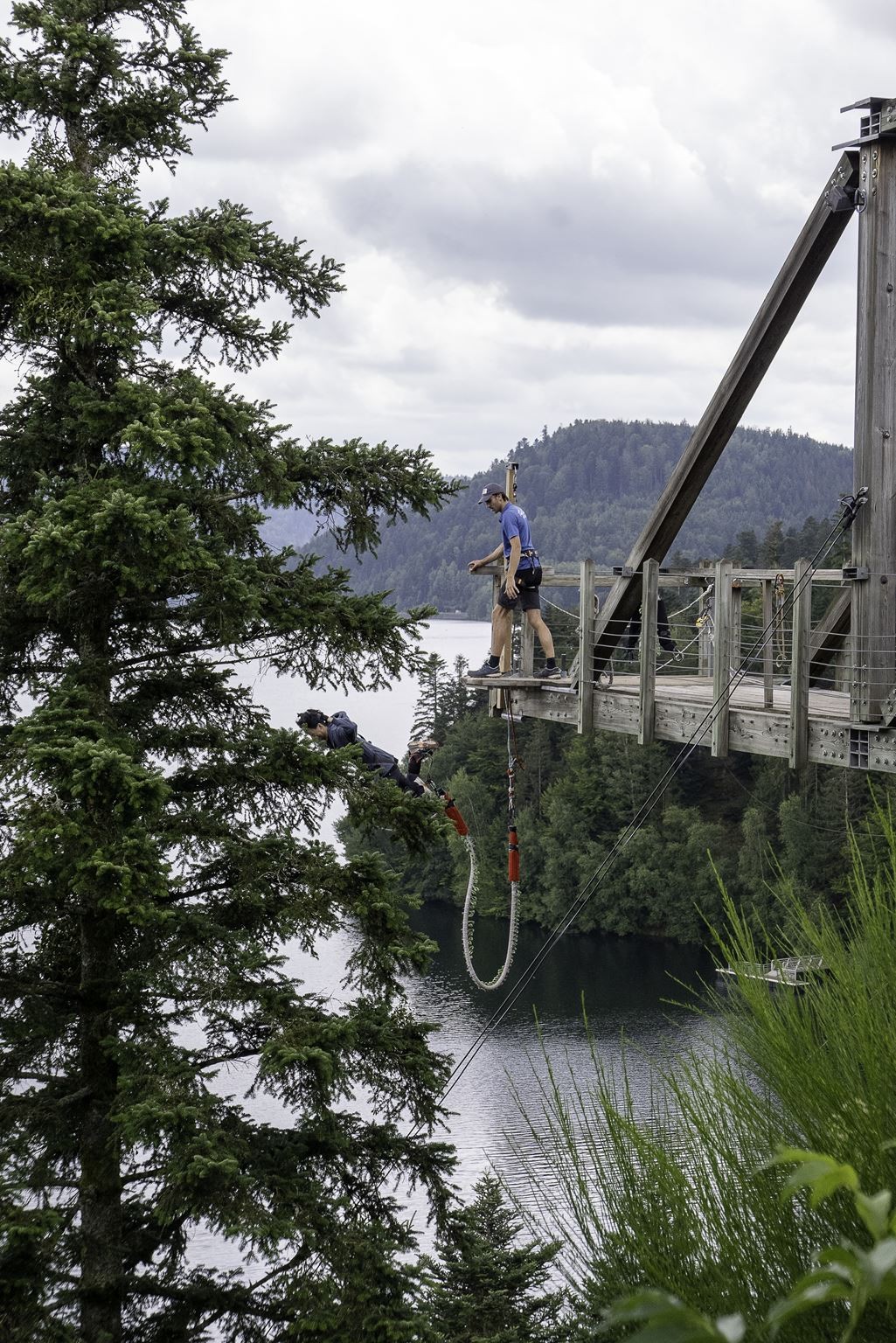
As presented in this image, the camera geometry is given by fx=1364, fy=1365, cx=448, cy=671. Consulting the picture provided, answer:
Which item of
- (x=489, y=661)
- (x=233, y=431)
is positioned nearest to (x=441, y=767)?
(x=489, y=661)

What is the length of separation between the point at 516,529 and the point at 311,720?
241 cm

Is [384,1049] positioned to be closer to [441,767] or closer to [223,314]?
[223,314]

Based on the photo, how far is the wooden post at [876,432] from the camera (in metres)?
7.88

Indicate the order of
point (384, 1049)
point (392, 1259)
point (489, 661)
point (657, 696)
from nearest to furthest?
1. point (392, 1259)
2. point (384, 1049)
3. point (657, 696)
4. point (489, 661)

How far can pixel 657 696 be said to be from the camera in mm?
9617

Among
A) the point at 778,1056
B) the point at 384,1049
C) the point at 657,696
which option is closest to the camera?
the point at 778,1056

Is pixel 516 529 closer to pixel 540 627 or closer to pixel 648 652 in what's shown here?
pixel 540 627

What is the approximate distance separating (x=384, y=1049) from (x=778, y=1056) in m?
4.33

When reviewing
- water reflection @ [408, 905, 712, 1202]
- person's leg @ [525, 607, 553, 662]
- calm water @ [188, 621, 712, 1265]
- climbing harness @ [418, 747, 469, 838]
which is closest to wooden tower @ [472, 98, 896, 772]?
person's leg @ [525, 607, 553, 662]

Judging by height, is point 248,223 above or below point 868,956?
above

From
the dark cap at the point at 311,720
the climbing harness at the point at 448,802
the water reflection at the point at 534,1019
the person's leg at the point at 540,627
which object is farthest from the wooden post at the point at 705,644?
the water reflection at the point at 534,1019

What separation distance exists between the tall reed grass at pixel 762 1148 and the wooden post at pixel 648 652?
5.58m

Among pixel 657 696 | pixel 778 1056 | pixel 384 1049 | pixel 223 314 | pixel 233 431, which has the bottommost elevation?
pixel 384 1049

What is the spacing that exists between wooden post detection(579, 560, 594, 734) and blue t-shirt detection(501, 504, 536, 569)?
0.42 metres
